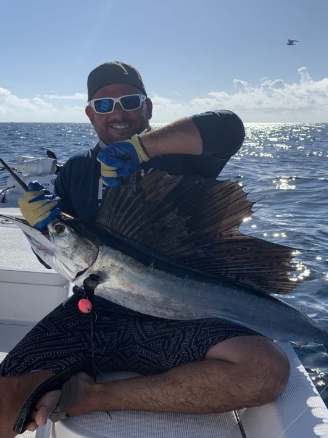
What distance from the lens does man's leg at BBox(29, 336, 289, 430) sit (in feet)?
6.15

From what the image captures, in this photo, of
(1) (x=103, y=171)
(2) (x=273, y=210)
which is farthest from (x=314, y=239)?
(1) (x=103, y=171)

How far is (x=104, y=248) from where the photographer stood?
77.2 inches

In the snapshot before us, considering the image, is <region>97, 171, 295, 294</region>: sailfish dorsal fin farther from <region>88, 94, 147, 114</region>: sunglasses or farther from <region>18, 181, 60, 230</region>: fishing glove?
<region>88, 94, 147, 114</region>: sunglasses

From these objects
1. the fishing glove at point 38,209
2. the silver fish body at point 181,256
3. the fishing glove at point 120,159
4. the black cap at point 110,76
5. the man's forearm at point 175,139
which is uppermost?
the black cap at point 110,76

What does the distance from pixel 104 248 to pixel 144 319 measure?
441mm

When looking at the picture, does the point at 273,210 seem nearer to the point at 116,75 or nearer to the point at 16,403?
the point at 116,75

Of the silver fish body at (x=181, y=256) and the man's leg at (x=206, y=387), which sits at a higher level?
the silver fish body at (x=181, y=256)

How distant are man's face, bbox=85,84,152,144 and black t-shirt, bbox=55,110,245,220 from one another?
15 centimetres

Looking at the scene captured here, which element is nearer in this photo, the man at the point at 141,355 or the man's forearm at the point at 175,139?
the man at the point at 141,355

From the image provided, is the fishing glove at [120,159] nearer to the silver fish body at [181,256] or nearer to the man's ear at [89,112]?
the silver fish body at [181,256]

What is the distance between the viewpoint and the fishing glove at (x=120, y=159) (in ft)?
6.84

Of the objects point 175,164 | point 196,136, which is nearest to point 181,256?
point 196,136

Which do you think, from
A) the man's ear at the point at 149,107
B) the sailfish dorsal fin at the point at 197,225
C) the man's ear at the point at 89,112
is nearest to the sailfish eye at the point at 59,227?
the sailfish dorsal fin at the point at 197,225

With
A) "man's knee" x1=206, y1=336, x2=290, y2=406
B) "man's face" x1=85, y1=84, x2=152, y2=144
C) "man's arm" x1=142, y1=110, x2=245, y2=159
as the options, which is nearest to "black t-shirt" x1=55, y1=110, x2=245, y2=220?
"man's arm" x1=142, y1=110, x2=245, y2=159
